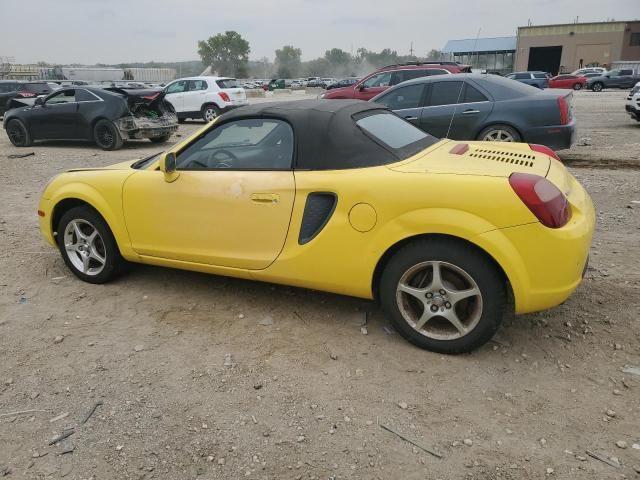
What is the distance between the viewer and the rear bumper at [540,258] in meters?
2.66

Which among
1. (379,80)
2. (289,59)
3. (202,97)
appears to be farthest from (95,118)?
(289,59)

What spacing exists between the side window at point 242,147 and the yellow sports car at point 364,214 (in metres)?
0.01

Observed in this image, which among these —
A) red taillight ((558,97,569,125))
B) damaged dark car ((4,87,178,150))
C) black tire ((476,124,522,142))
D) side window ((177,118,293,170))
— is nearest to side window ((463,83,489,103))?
black tire ((476,124,522,142))

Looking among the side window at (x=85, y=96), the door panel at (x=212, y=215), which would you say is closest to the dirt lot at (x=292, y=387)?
the door panel at (x=212, y=215)

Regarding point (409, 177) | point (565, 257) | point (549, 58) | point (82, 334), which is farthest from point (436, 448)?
point (549, 58)

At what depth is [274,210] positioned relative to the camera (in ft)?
10.7

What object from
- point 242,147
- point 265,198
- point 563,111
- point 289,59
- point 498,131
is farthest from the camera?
point 289,59

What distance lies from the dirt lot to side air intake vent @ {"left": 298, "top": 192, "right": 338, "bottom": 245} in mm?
690

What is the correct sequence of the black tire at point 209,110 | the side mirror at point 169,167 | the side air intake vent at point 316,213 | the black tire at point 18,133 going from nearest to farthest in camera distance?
the side air intake vent at point 316,213
the side mirror at point 169,167
the black tire at point 18,133
the black tire at point 209,110

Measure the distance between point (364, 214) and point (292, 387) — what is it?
107 cm

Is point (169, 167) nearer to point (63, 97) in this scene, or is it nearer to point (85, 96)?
point (85, 96)

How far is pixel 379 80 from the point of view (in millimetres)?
13844

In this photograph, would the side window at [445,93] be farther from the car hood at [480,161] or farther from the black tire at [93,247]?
the black tire at [93,247]

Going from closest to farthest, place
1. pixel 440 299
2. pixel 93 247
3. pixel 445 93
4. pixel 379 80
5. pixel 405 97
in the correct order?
pixel 440 299 < pixel 93 247 < pixel 445 93 < pixel 405 97 < pixel 379 80
